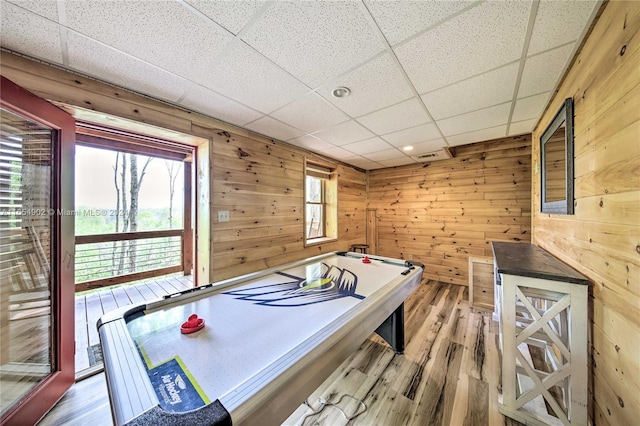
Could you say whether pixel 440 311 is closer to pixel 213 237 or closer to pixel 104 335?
pixel 213 237

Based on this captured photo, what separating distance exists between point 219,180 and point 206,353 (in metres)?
1.81

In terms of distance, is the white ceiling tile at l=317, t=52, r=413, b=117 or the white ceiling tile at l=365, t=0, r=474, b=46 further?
the white ceiling tile at l=317, t=52, r=413, b=117

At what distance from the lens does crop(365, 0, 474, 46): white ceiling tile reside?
3.24 feet

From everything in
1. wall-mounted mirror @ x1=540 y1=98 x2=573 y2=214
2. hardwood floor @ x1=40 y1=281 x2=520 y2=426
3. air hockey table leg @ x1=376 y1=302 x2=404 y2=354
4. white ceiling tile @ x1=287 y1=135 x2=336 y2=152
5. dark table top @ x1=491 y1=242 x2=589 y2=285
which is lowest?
hardwood floor @ x1=40 y1=281 x2=520 y2=426

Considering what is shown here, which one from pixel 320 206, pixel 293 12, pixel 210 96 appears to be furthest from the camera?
pixel 320 206

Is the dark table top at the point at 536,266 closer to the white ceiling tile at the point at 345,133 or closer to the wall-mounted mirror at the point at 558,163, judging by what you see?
the wall-mounted mirror at the point at 558,163

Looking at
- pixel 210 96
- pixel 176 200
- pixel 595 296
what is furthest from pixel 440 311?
pixel 176 200

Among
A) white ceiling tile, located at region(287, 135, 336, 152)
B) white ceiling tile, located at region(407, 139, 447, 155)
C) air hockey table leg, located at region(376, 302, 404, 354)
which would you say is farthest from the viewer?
white ceiling tile, located at region(407, 139, 447, 155)

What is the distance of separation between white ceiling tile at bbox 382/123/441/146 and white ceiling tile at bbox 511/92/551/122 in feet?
2.33

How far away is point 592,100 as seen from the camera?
3.91 ft

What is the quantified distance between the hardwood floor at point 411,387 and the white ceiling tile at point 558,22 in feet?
7.61

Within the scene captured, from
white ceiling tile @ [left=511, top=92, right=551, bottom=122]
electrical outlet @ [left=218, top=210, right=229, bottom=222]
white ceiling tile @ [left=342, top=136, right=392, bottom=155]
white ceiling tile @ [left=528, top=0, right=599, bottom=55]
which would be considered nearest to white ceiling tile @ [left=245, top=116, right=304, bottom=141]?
white ceiling tile @ [left=342, top=136, right=392, bottom=155]

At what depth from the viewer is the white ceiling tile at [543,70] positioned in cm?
132

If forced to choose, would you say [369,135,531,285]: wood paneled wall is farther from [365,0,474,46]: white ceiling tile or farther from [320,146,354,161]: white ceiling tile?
[365,0,474,46]: white ceiling tile
